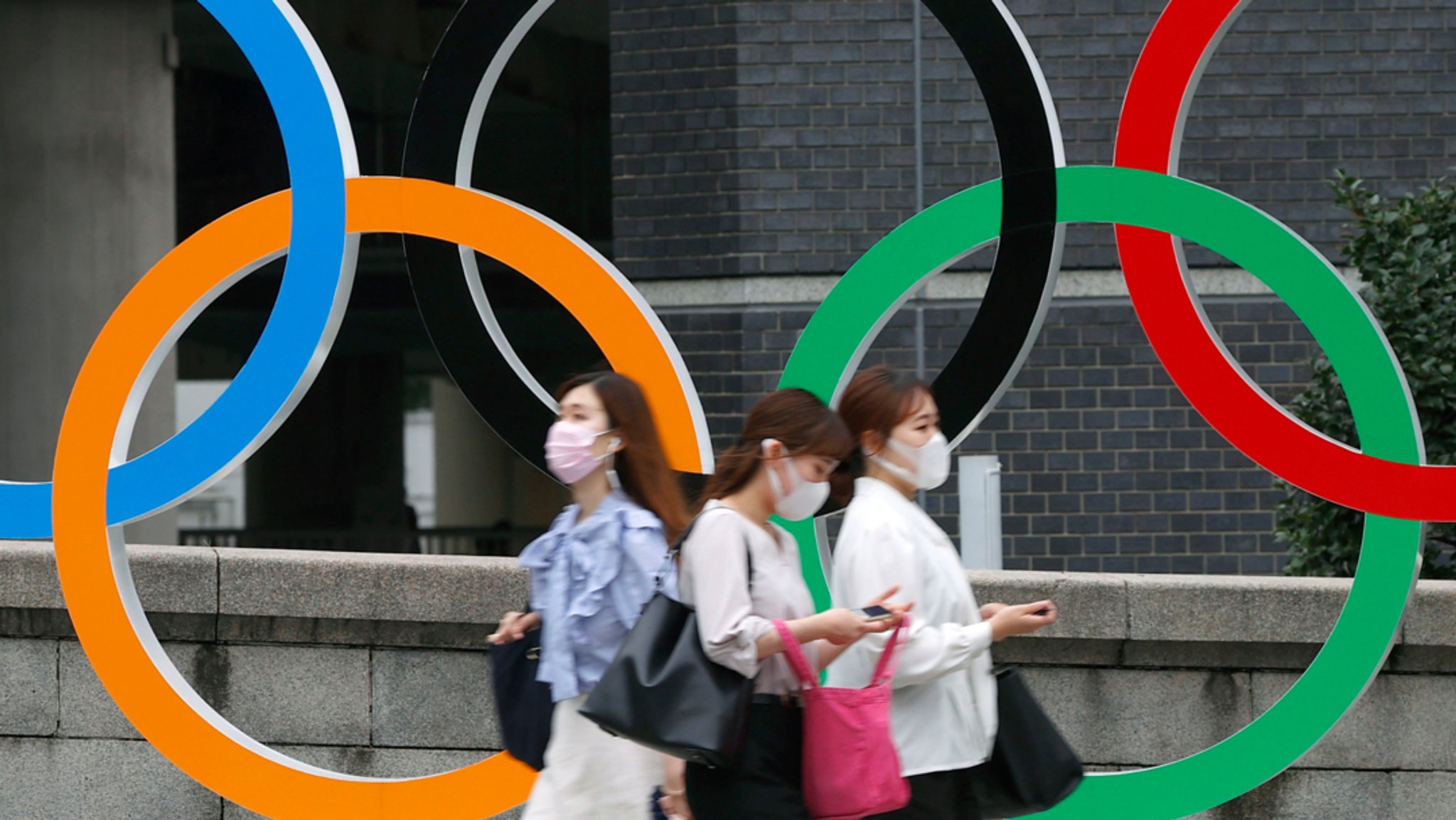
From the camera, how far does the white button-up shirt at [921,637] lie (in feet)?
11.7

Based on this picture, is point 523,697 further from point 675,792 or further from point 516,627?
point 675,792

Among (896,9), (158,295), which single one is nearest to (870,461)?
(158,295)

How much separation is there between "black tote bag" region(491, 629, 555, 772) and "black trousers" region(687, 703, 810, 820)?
26.0 inches

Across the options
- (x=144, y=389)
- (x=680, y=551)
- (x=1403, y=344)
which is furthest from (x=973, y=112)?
(x=680, y=551)

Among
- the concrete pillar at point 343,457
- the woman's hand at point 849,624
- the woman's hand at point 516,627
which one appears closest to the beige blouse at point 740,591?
the woman's hand at point 849,624

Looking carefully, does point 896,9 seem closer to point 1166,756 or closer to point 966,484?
point 966,484

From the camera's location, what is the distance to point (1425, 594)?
518 cm

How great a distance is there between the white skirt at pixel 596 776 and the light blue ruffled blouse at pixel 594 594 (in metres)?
0.08

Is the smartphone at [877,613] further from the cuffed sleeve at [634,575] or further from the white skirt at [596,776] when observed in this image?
the white skirt at [596,776]

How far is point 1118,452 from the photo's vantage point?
9227mm

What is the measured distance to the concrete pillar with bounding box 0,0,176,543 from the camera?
449 inches

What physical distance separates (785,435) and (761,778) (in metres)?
0.73

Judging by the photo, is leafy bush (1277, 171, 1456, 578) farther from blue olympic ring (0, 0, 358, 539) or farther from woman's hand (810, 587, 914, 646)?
blue olympic ring (0, 0, 358, 539)

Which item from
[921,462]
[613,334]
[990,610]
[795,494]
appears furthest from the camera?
[613,334]
